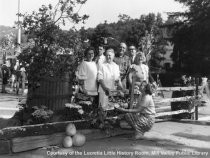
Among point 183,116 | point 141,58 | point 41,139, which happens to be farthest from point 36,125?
point 183,116

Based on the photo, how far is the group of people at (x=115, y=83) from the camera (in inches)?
317

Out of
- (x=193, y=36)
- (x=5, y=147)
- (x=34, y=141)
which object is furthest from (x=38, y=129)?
(x=193, y=36)

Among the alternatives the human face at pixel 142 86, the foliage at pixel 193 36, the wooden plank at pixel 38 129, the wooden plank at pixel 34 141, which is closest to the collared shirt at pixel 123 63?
the human face at pixel 142 86

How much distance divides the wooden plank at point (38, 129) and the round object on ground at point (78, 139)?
418 mm

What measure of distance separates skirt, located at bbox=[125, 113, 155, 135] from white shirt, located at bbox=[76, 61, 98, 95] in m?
0.91

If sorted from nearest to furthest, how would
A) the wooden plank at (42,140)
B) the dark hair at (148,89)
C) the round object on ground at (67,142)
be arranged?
the wooden plank at (42,140) < the round object on ground at (67,142) < the dark hair at (148,89)

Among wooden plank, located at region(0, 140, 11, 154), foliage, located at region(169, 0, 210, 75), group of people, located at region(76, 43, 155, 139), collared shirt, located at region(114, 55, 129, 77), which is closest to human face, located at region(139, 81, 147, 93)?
group of people, located at region(76, 43, 155, 139)

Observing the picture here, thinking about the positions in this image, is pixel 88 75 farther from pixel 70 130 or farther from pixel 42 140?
pixel 42 140

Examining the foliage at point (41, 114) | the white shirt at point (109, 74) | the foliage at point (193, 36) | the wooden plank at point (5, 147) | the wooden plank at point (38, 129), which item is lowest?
the wooden plank at point (5, 147)

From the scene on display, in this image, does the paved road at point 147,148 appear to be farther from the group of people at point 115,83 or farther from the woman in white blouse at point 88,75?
the woman in white blouse at point 88,75

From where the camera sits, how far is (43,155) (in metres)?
6.54

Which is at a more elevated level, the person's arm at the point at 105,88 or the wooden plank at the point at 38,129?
the person's arm at the point at 105,88

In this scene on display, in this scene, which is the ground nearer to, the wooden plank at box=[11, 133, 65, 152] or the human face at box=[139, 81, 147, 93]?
the wooden plank at box=[11, 133, 65, 152]

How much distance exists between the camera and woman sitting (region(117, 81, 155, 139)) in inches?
315
